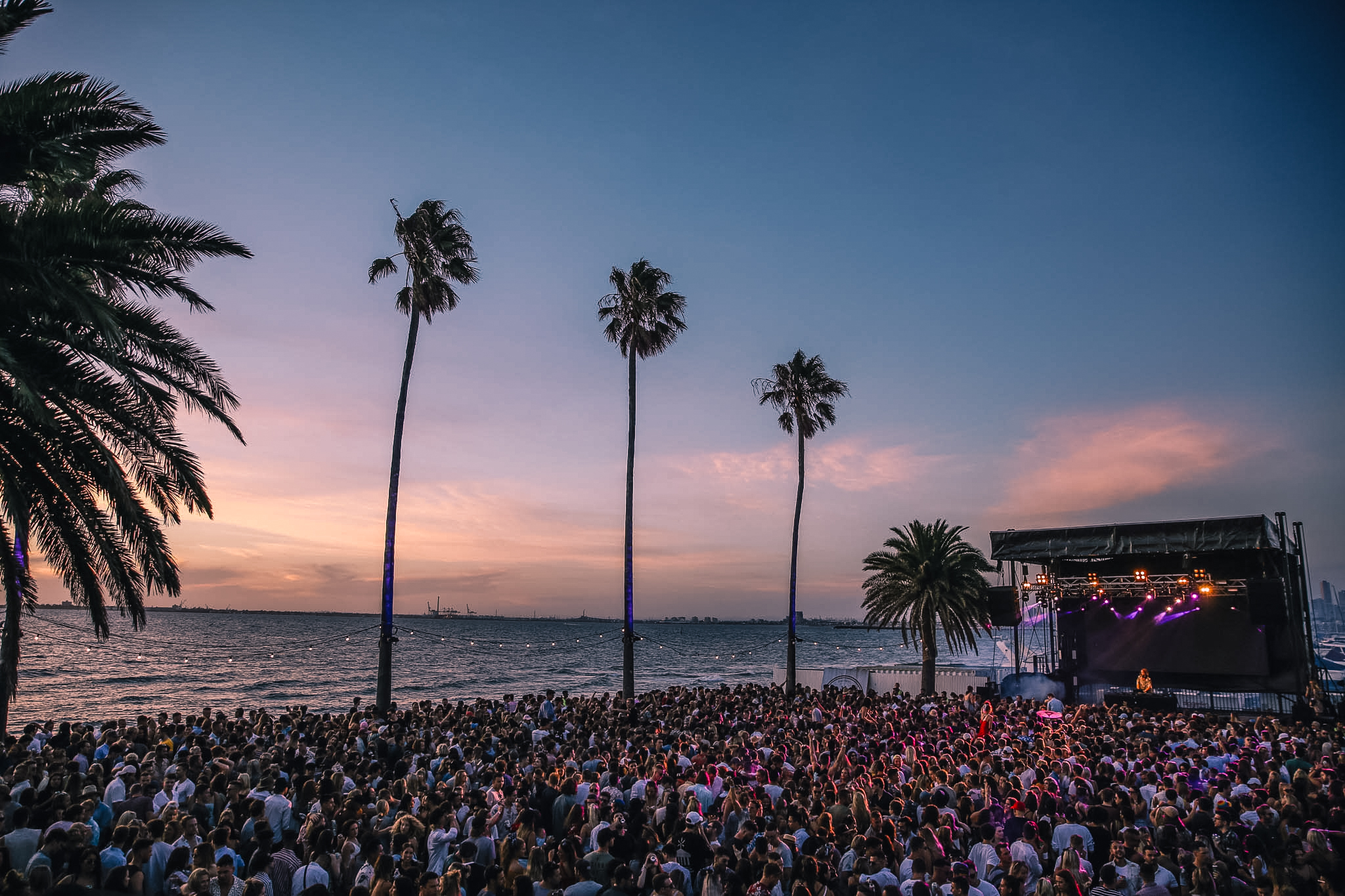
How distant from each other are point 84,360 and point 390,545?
1453cm

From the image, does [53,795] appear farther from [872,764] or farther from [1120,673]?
[1120,673]

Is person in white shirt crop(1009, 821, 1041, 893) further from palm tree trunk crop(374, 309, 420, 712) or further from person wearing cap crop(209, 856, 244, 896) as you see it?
palm tree trunk crop(374, 309, 420, 712)

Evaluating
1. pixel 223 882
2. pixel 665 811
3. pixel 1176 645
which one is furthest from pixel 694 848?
pixel 1176 645

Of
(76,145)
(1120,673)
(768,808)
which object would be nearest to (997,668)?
(1120,673)

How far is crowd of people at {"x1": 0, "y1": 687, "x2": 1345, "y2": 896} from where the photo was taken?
22.7ft

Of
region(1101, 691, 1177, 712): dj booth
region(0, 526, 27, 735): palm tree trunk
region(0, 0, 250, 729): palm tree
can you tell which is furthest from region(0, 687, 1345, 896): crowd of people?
region(1101, 691, 1177, 712): dj booth

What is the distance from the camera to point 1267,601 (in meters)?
24.2

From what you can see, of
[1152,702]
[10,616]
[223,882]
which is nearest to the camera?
[223,882]

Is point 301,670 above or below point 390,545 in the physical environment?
below

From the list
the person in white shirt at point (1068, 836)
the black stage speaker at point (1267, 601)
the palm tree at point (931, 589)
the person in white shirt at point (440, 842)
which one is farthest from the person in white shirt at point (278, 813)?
the black stage speaker at point (1267, 601)

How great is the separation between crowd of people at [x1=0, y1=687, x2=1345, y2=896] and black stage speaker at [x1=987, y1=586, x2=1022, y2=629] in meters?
11.2

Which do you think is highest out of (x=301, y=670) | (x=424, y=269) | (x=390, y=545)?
(x=424, y=269)

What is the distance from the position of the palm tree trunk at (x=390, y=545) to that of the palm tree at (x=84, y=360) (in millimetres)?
10699

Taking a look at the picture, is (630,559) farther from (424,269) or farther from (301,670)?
(301,670)
